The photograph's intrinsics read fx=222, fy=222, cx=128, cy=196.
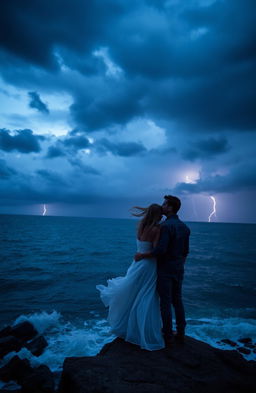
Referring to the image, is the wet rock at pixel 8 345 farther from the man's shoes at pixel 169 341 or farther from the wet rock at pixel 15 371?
the man's shoes at pixel 169 341

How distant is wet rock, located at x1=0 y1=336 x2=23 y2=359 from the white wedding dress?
5.29 metres

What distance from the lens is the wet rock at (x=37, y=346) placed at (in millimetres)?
7744

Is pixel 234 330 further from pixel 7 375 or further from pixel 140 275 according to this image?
pixel 7 375

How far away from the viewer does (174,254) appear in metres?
4.49

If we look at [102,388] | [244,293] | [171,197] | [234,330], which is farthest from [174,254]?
[244,293]

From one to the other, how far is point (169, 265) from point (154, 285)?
562 mm

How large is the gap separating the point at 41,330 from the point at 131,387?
7.92 m

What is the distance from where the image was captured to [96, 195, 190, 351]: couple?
4461mm

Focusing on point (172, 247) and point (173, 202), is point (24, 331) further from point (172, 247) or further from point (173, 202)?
point (173, 202)

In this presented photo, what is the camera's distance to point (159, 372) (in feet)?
12.3

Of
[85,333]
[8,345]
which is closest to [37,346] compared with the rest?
[8,345]

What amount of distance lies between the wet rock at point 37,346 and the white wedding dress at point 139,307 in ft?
15.9

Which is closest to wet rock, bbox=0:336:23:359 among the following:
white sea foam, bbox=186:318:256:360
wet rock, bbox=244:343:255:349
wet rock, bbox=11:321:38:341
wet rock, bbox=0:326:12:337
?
wet rock, bbox=0:326:12:337

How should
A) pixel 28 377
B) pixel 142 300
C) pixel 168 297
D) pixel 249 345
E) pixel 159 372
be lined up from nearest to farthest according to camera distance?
pixel 159 372
pixel 168 297
pixel 142 300
pixel 28 377
pixel 249 345
